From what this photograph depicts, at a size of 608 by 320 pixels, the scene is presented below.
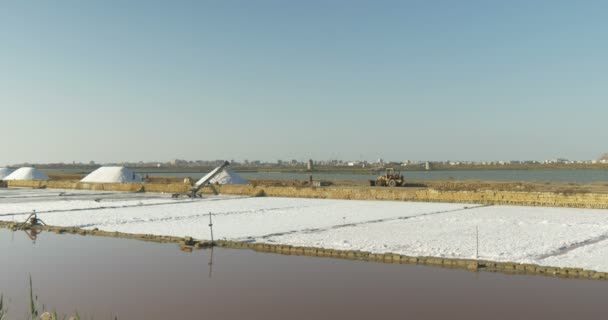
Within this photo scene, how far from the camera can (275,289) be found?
348 inches

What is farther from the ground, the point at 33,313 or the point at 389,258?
the point at 33,313

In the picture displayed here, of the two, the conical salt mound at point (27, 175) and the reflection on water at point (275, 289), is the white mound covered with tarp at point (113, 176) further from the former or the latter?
the reflection on water at point (275, 289)

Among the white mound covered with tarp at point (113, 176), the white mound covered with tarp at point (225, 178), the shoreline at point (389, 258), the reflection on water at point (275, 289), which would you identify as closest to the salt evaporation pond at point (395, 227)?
the shoreline at point (389, 258)

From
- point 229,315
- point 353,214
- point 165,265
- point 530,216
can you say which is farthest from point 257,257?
point 530,216

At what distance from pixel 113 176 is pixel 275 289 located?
44.1 meters

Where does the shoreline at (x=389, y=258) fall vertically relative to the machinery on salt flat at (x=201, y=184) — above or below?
below

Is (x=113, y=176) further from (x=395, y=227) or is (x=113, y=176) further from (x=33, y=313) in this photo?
(x=33, y=313)

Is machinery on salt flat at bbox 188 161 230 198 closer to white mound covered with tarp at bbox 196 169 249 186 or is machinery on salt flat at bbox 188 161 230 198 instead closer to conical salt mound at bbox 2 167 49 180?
white mound covered with tarp at bbox 196 169 249 186

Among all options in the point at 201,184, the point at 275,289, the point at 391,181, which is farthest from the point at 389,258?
the point at 391,181

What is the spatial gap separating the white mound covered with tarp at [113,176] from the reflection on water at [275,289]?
3840 cm

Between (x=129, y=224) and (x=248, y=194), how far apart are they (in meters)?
18.3

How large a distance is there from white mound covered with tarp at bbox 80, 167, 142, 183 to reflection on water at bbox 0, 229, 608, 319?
3840cm

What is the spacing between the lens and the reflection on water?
7547 millimetres

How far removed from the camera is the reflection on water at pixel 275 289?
297 inches
